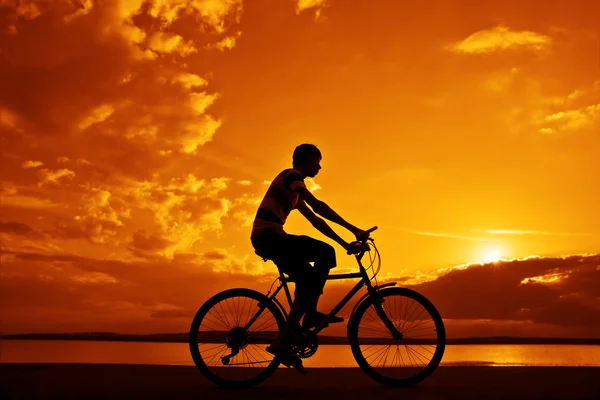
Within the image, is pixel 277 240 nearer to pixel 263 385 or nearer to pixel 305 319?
pixel 305 319

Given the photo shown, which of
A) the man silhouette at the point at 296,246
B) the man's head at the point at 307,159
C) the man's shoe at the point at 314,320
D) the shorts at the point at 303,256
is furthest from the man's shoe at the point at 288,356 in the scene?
the man's head at the point at 307,159

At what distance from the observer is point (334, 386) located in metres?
6.88

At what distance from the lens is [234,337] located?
23.6ft

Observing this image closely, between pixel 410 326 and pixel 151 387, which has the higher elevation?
pixel 410 326

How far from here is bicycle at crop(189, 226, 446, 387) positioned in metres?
7.05

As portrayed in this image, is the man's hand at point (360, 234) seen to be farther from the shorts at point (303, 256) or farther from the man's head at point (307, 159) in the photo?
the man's head at point (307, 159)

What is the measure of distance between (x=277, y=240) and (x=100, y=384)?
8.86ft

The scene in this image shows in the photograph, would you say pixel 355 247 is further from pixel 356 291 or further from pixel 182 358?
pixel 182 358

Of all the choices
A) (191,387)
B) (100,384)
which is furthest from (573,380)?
(100,384)

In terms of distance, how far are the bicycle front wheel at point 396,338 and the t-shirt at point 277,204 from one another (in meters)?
1.48

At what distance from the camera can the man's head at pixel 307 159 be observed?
7043 millimetres

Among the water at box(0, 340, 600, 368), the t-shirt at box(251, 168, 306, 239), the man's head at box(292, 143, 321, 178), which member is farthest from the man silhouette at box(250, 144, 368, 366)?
the water at box(0, 340, 600, 368)

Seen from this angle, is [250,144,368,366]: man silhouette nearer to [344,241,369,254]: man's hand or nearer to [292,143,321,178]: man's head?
[344,241,369,254]: man's hand

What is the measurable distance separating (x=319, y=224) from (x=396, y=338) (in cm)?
166
